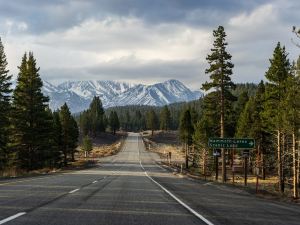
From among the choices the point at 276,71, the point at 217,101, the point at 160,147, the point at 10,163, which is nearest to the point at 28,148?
the point at 10,163

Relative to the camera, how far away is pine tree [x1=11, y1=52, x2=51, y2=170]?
182 feet

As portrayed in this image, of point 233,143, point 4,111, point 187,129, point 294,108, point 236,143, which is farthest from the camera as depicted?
point 187,129

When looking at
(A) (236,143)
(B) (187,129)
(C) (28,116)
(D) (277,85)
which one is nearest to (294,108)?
(A) (236,143)

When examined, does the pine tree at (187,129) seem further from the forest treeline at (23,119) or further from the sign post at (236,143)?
the sign post at (236,143)

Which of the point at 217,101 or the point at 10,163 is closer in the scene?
the point at 217,101

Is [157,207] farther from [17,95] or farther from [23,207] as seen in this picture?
[17,95]

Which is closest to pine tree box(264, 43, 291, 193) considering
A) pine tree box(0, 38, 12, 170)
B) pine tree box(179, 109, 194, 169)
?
pine tree box(0, 38, 12, 170)

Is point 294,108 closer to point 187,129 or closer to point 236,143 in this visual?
point 236,143

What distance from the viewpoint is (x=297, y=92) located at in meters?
32.8

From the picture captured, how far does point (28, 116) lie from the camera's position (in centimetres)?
5591

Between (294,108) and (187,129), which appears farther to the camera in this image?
(187,129)

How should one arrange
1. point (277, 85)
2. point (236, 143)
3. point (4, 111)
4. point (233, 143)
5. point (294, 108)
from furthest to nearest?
point (4, 111) → point (277, 85) → point (233, 143) → point (236, 143) → point (294, 108)

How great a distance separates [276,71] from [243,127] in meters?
25.5

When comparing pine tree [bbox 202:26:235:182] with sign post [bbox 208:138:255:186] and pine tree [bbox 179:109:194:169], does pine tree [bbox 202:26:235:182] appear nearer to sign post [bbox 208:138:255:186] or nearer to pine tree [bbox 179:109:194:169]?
sign post [bbox 208:138:255:186]
